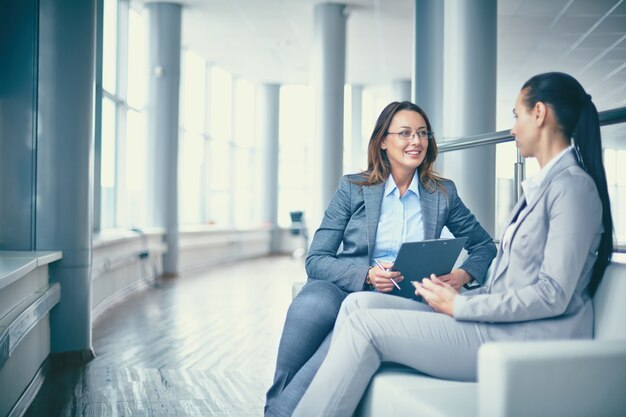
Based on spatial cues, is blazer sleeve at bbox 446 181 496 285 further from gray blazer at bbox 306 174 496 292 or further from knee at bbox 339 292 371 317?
knee at bbox 339 292 371 317

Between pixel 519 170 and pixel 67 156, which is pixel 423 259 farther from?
Result: pixel 67 156

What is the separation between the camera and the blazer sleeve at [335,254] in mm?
2242

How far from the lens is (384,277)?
2.10 m

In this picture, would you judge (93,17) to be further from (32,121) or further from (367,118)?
(367,118)

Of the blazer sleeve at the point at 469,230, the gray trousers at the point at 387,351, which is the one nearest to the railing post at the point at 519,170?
the blazer sleeve at the point at 469,230

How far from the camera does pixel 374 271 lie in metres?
2.17

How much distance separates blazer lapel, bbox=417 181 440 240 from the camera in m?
2.37

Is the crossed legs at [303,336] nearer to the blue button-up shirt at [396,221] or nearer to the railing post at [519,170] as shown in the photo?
the blue button-up shirt at [396,221]

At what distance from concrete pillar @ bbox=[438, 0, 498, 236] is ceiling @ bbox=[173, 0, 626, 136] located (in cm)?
465

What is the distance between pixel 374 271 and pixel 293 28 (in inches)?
334

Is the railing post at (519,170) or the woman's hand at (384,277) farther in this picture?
the railing post at (519,170)

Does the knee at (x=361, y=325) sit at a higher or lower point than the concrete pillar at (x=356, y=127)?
lower

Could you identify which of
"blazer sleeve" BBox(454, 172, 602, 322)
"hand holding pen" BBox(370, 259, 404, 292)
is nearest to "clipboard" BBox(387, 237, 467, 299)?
"hand holding pen" BBox(370, 259, 404, 292)

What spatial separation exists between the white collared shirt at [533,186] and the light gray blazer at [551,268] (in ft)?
0.05
